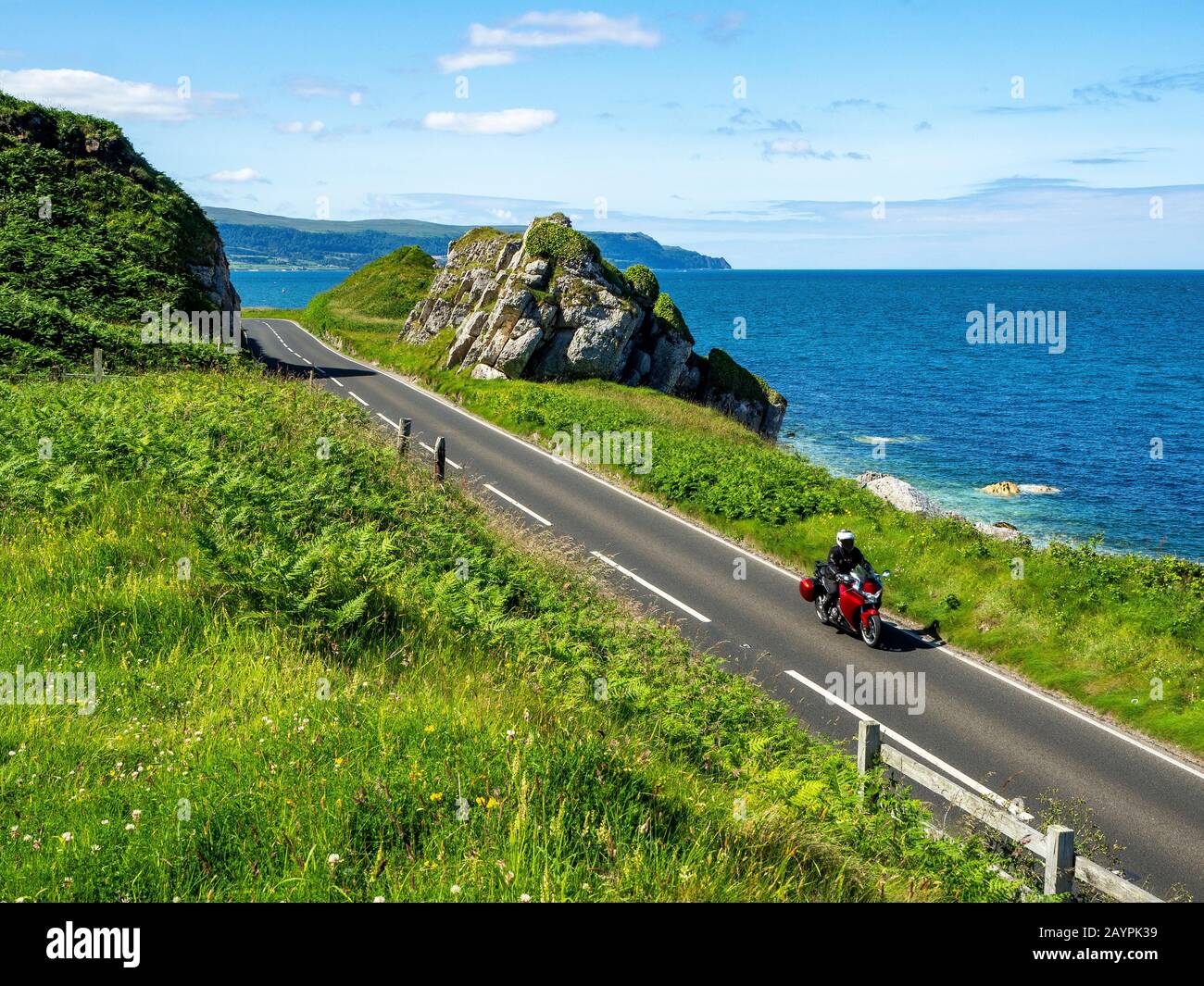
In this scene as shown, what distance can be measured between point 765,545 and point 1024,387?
67.2 meters

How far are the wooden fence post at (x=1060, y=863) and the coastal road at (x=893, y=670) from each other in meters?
3.46

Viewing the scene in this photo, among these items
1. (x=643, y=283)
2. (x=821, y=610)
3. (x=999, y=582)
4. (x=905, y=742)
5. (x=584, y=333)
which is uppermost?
(x=643, y=283)

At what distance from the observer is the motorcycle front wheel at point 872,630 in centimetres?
1625

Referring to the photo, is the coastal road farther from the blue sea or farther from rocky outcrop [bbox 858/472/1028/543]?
the blue sea

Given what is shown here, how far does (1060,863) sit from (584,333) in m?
36.9

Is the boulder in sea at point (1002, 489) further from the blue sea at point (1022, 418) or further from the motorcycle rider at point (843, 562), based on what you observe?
the motorcycle rider at point (843, 562)

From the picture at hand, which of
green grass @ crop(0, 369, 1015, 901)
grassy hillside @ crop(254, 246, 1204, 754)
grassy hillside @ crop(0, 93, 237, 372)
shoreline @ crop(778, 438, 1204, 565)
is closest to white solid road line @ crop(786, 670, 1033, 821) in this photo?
green grass @ crop(0, 369, 1015, 901)

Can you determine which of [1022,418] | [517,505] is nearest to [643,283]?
[517,505]

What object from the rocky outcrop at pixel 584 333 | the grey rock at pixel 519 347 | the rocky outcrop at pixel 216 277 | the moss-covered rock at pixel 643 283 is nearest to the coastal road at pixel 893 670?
the grey rock at pixel 519 347

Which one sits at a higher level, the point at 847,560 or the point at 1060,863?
the point at 847,560

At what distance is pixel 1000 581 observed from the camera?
18078mm

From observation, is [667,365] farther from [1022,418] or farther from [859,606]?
[1022,418]

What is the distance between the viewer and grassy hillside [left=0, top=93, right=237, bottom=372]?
→ 25.8 m
